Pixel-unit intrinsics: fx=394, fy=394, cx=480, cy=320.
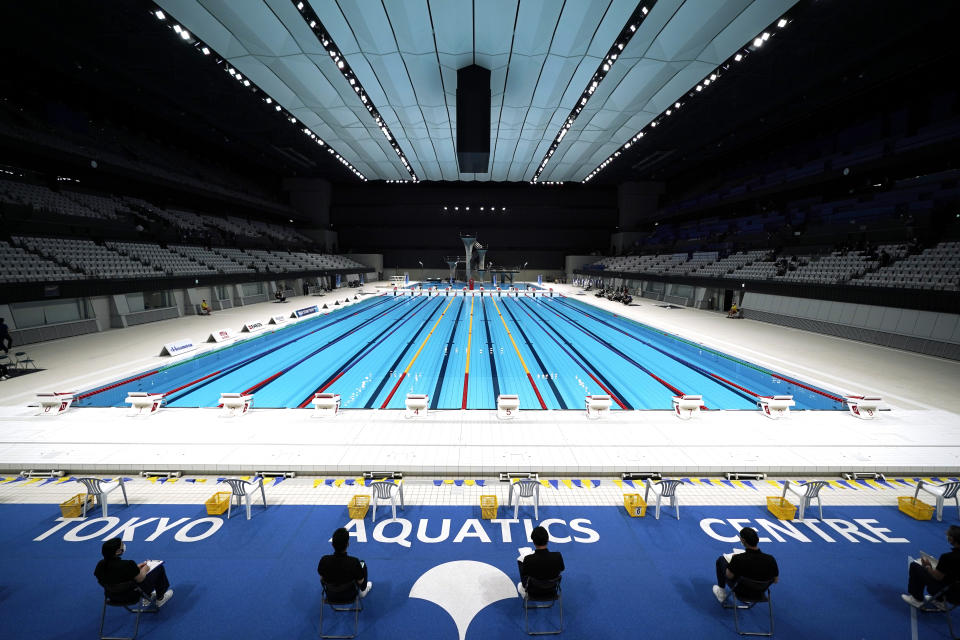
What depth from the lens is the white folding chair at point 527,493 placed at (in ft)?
13.7

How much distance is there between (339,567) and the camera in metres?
2.89

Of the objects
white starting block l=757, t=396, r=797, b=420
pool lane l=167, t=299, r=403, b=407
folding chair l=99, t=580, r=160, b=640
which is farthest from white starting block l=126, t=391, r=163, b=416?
white starting block l=757, t=396, r=797, b=420

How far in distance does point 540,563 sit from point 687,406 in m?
4.68

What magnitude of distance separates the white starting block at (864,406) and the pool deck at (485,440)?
6.5 inches

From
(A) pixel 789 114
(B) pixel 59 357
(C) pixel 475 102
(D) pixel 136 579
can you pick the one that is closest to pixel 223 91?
(C) pixel 475 102

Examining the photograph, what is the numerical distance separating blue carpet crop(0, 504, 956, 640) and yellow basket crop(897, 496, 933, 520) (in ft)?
0.28

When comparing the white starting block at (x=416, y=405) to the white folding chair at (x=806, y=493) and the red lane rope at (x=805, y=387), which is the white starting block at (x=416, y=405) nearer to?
the white folding chair at (x=806, y=493)

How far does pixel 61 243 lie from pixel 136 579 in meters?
18.3

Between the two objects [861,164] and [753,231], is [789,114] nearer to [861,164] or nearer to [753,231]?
[861,164]

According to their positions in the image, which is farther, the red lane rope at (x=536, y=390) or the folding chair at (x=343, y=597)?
the red lane rope at (x=536, y=390)

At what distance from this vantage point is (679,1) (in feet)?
37.8

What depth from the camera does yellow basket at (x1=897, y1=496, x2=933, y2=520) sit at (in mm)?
4164

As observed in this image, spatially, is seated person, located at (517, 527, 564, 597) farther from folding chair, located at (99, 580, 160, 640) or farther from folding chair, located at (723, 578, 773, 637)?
folding chair, located at (99, 580, 160, 640)

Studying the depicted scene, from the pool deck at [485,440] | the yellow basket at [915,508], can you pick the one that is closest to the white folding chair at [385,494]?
the pool deck at [485,440]
